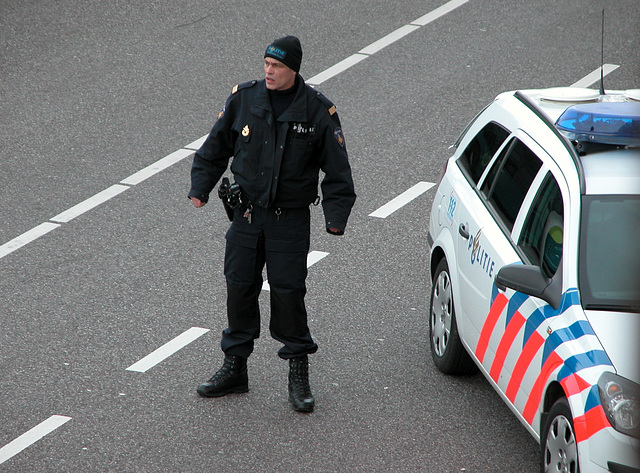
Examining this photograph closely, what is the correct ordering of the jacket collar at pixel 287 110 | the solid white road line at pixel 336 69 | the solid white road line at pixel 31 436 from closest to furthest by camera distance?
the solid white road line at pixel 31 436
the jacket collar at pixel 287 110
the solid white road line at pixel 336 69

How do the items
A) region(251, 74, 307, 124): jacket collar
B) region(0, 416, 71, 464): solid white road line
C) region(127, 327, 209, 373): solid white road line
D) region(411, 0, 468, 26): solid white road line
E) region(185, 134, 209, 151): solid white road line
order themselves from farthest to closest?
region(411, 0, 468, 26): solid white road line < region(185, 134, 209, 151): solid white road line < region(127, 327, 209, 373): solid white road line < region(251, 74, 307, 124): jacket collar < region(0, 416, 71, 464): solid white road line

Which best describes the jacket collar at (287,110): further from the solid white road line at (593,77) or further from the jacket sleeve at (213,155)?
the solid white road line at (593,77)

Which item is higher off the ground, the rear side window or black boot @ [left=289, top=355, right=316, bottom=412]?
the rear side window

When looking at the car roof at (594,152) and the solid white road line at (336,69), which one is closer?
the car roof at (594,152)

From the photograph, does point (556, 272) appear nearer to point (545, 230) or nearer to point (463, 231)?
point (545, 230)

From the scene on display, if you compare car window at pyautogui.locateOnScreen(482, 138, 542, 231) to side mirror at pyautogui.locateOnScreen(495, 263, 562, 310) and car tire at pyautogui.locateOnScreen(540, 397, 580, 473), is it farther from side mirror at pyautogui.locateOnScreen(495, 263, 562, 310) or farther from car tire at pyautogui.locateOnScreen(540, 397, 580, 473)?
car tire at pyautogui.locateOnScreen(540, 397, 580, 473)

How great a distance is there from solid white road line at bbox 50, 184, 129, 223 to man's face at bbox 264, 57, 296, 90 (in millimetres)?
3405

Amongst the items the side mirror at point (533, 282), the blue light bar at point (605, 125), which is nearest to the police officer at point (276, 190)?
the side mirror at point (533, 282)

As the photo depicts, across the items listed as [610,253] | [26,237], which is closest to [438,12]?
[26,237]

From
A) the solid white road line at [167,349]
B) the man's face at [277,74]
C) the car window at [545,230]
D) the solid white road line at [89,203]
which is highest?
the man's face at [277,74]

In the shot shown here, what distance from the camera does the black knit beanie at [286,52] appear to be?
574cm

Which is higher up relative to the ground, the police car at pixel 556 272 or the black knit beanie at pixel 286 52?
the black knit beanie at pixel 286 52

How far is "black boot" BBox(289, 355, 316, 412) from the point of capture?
6.14 meters

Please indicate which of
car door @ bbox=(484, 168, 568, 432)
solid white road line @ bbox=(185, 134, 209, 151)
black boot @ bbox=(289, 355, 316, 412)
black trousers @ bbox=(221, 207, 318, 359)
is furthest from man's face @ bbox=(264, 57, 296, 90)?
solid white road line @ bbox=(185, 134, 209, 151)
